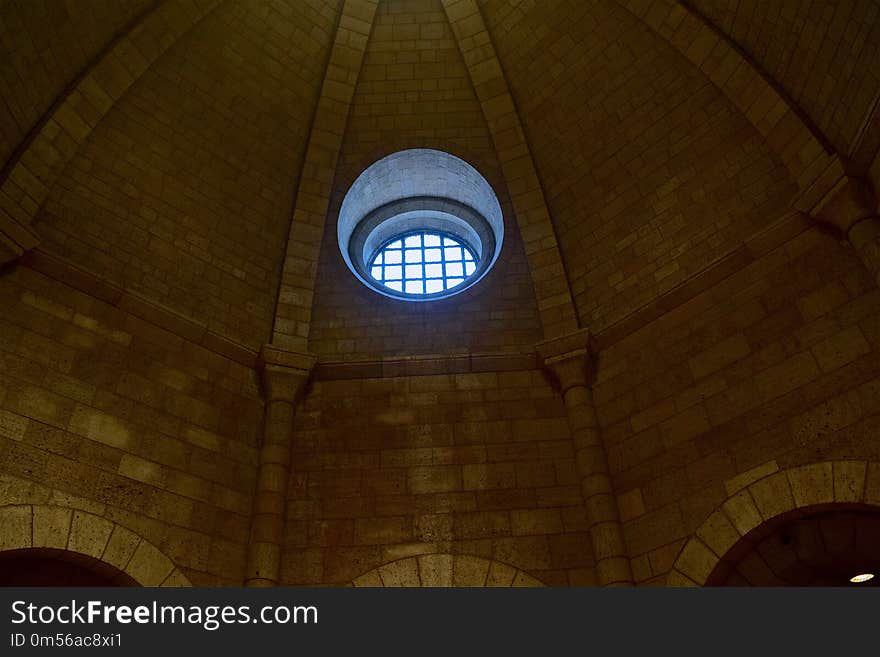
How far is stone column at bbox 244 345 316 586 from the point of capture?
22.3ft

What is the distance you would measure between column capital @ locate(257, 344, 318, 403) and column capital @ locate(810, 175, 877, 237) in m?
5.66

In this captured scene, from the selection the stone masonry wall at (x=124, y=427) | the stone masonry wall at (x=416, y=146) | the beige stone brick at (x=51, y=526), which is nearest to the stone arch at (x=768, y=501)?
the stone masonry wall at (x=416, y=146)

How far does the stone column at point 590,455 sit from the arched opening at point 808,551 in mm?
864

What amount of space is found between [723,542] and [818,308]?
244 centimetres

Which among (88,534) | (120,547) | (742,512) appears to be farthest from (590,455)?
(88,534)

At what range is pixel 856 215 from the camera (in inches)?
267

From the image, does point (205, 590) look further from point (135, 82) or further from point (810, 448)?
point (135, 82)

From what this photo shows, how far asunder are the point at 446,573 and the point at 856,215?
5191mm

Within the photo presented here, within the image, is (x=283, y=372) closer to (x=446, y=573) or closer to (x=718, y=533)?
(x=446, y=573)

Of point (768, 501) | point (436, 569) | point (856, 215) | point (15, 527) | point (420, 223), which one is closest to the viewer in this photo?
point (15, 527)

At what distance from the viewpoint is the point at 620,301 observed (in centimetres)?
846

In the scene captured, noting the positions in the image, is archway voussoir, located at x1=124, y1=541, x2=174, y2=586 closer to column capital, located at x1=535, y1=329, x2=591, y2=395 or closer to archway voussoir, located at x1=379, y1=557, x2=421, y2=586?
Answer: archway voussoir, located at x1=379, y1=557, x2=421, y2=586

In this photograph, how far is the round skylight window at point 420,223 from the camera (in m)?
9.99

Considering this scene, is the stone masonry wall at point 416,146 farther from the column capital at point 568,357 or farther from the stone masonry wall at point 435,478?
the stone masonry wall at point 435,478
